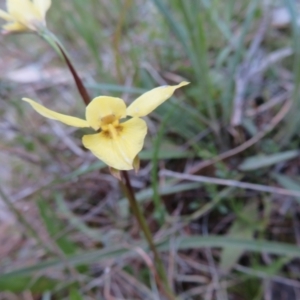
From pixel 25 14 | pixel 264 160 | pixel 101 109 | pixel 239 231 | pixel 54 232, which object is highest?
pixel 25 14

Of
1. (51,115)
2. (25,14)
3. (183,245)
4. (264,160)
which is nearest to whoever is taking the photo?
(51,115)

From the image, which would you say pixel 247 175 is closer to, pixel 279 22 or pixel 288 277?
pixel 288 277

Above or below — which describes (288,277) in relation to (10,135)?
below

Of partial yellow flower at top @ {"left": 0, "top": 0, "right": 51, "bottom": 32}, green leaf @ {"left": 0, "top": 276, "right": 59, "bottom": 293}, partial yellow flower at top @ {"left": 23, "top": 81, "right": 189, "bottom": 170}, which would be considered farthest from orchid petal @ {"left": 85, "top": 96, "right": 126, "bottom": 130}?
green leaf @ {"left": 0, "top": 276, "right": 59, "bottom": 293}

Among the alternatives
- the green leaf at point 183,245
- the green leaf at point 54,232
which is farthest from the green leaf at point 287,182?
the green leaf at point 54,232

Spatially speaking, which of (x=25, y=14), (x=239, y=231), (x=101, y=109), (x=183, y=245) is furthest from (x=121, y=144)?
(x=239, y=231)

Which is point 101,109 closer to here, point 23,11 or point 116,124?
point 116,124

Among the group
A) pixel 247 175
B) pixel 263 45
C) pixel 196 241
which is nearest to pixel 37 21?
pixel 196 241

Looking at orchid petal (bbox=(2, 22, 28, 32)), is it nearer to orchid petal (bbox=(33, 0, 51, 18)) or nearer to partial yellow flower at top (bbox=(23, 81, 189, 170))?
orchid petal (bbox=(33, 0, 51, 18))
